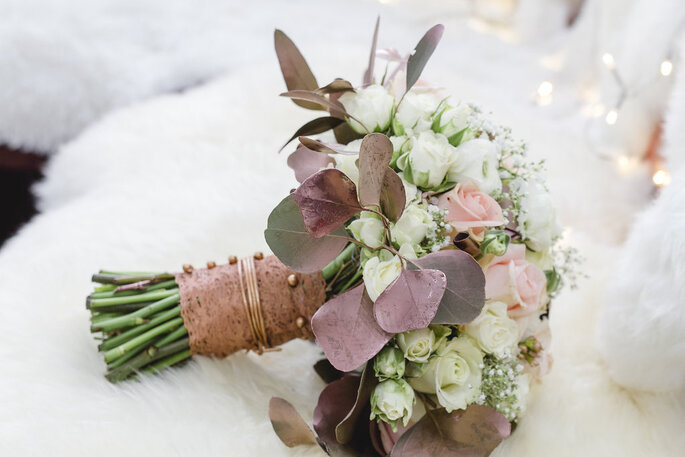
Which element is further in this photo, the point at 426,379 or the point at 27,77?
the point at 27,77

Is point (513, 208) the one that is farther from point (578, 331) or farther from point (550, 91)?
point (550, 91)

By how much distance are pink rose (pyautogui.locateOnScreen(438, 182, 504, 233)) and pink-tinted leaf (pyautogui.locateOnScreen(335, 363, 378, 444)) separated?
18 cm

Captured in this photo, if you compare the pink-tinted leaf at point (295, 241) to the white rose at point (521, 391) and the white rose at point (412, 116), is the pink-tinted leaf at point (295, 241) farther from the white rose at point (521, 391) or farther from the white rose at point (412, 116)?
Answer: the white rose at point (521, 391)

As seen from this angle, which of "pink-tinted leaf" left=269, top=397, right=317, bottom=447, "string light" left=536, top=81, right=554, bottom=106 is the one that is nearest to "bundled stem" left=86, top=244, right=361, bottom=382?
"pink-tinted leaf" left=269, top=397, right=317, bottom=447

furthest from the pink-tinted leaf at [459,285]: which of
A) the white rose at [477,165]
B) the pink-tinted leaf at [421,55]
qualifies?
the pink-tinted leaf at [421,55]

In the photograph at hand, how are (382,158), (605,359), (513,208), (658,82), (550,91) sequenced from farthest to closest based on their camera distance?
(550,91)
(658,82)
(605,359)
(513,208)
(382,158)

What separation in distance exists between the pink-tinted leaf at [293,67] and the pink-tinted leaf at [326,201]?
19 cm

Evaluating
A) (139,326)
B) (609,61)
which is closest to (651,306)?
(139,326)

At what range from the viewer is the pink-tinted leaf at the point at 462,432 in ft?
2.06

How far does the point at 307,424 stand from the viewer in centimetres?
71

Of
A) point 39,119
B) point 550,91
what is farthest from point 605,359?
point 39,119

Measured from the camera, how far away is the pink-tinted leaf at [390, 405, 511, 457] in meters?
0.63

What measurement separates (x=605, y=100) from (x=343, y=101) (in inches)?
41.0

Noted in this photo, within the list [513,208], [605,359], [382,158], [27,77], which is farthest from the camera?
[27,77]
